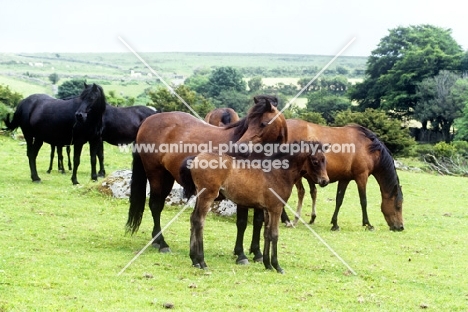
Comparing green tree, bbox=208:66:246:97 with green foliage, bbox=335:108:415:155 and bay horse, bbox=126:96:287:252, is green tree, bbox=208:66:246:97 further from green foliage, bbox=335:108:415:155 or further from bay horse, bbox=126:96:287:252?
bay horse, bbox=126:96:287:252

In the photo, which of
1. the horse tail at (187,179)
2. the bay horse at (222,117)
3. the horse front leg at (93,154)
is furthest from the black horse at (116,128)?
the horse tail at (187,179)

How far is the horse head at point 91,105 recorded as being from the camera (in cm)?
1664

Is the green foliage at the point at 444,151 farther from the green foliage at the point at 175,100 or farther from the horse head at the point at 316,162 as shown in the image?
the horse head at the point at 316,162

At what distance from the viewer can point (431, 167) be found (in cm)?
3575

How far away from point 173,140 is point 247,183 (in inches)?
79.8

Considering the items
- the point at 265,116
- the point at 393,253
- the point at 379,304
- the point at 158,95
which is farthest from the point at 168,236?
the point at 158,95

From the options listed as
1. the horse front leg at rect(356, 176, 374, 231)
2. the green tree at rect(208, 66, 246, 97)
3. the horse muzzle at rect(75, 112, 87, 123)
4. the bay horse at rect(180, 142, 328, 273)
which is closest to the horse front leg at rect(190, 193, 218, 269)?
the bay horse at rect(180, 142, 328, 273)

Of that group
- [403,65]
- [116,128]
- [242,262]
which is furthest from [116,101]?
[403,65]

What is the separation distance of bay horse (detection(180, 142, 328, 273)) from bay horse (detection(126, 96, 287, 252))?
632 mm

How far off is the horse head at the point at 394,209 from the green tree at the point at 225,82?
124 ft

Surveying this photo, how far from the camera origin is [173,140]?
35.3 ft

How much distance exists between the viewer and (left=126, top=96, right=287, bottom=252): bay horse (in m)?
10.1

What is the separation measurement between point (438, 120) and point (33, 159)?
50.9m

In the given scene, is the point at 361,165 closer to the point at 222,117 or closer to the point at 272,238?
the point at 222,117
